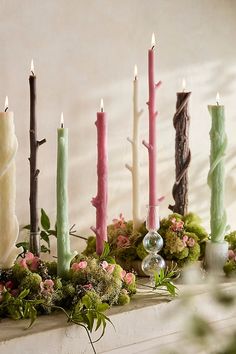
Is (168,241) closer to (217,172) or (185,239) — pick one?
(185,239)

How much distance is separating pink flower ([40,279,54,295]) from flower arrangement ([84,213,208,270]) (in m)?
0.31

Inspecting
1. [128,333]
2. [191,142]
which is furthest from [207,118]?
[128,333]

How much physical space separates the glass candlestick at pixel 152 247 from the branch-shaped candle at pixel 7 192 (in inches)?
11.1

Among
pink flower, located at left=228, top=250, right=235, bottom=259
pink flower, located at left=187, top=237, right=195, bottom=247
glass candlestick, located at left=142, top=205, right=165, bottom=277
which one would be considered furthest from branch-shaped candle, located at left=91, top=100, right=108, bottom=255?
pink flower, located at left=228, top=250, right=235, bottom=259

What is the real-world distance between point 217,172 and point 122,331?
0.50m

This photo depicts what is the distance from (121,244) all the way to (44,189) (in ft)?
0.74

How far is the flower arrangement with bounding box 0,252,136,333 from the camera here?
1.10m

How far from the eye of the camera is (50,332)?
1049 millimetres

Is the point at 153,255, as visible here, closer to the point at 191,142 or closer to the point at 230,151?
the point at 191,142

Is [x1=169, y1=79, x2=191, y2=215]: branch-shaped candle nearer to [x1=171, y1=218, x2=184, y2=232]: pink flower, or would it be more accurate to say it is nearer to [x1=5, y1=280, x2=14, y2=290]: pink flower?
[x1=171, y1=218, x2=184, y2=232]: pink flower

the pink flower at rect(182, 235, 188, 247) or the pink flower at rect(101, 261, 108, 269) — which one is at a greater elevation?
the pink flower at rect(182, 235, 188, 247)

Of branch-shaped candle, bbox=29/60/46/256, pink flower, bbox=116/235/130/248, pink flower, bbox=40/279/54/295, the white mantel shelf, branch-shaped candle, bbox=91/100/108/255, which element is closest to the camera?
the white mantel shelf

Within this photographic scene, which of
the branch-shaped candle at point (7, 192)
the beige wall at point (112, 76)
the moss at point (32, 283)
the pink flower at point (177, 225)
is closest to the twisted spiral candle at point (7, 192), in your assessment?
the branch-shaped candle at point (7, 192)

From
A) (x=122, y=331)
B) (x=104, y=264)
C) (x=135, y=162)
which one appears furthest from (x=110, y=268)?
(x=135, y=162)
